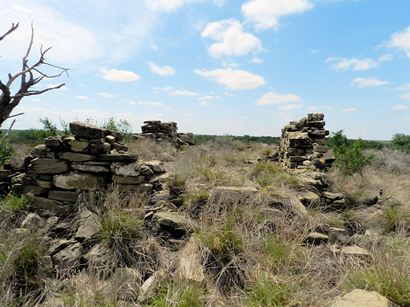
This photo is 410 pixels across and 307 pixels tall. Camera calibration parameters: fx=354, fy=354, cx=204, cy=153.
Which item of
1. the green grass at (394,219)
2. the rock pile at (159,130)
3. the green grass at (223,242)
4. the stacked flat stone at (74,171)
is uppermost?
the rock pile at (159,130)

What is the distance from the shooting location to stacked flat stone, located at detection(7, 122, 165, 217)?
5.13m

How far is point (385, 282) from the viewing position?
291 cm

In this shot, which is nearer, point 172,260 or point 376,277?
point 376,277

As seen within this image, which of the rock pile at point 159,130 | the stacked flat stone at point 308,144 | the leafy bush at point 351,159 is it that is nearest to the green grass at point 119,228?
the stacked flat stone at point 308,144

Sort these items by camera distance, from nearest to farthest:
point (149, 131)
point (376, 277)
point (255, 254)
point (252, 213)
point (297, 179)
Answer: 1. point (376, 277)
2. point (255, 254)
3. point (252, 213)
4. point (297, 179)
5. point (149, 131)

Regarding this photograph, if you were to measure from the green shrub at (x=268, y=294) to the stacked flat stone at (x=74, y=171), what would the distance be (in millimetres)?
2642

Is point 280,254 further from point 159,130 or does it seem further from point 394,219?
point 159,130

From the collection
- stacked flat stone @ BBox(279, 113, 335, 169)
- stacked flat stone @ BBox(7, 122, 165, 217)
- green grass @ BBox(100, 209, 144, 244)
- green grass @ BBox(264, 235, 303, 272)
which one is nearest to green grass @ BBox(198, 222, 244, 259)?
green grass @ BBox(264, 235, 303, 272)

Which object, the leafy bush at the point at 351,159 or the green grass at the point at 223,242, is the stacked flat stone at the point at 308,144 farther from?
the green grass at the point at 223,242

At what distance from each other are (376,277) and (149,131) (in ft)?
35.2

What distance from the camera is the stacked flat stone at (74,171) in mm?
5130

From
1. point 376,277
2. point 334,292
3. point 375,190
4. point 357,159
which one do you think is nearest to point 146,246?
point 334,292

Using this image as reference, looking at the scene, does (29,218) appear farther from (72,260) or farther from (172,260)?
(172,260)

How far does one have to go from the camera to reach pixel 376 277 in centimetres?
300
